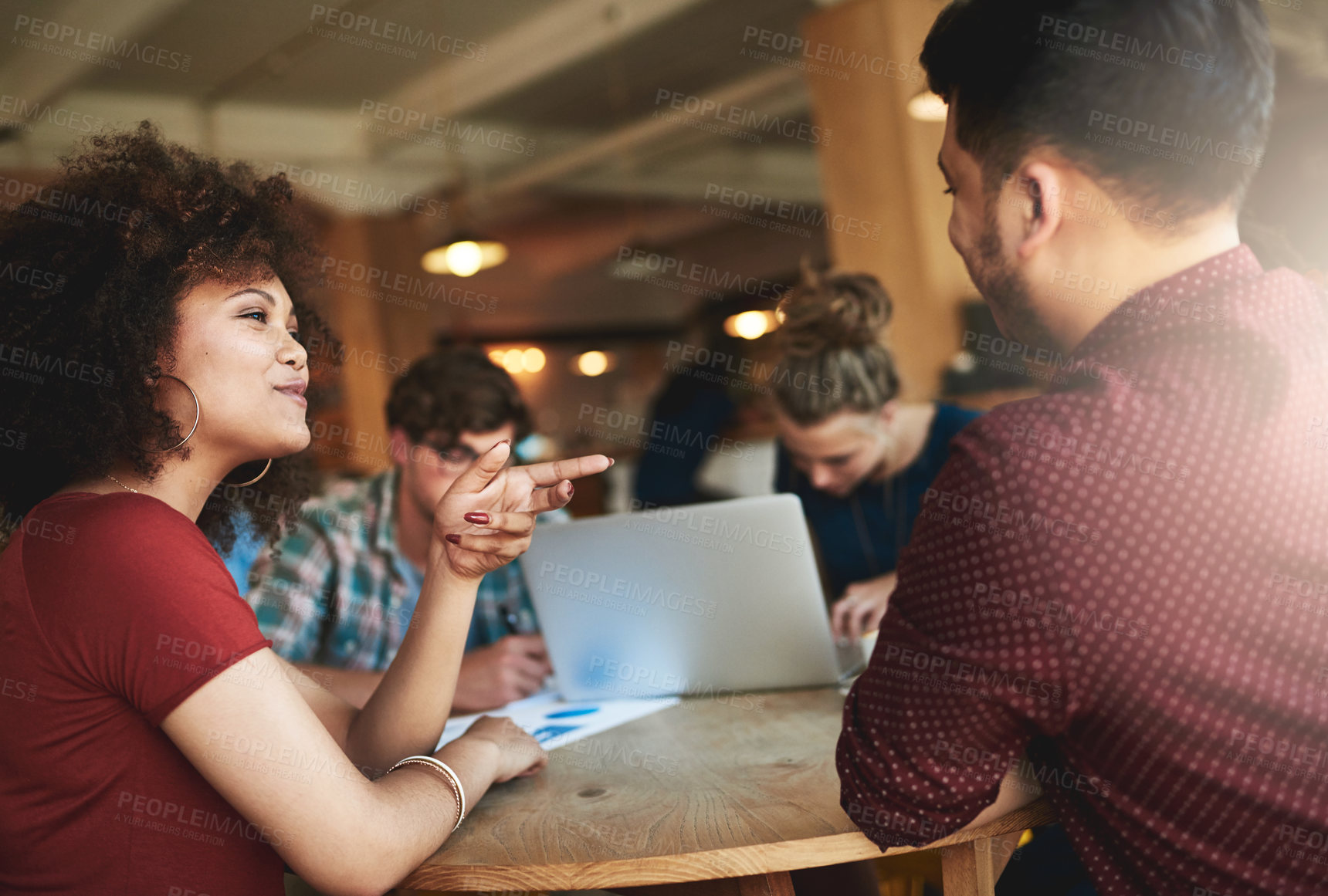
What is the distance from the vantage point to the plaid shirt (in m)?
1.93

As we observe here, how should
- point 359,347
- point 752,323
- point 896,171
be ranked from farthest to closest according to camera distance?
point 752,323
point 359,347
point 896,171

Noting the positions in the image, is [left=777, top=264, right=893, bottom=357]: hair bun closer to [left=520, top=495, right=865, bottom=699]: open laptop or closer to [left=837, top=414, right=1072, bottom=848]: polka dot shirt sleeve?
[left=520, top=495, right=865, bottom=699]: open laptop

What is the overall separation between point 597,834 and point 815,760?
1.04 feet

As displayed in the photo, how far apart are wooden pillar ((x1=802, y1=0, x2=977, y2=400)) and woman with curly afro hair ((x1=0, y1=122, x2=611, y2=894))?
363 cm

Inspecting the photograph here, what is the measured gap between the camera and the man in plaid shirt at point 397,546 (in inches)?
77.4

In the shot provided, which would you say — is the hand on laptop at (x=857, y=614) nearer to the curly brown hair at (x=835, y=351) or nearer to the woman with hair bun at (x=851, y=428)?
the woman with hair bun at (x=851, y=428)

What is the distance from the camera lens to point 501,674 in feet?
5.58

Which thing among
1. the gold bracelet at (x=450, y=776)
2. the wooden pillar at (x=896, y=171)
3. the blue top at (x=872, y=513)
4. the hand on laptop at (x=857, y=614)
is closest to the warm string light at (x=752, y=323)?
the wooden pillar at (x=896, y=171)

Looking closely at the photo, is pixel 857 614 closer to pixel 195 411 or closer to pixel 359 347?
pixel 195 411

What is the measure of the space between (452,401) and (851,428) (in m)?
0.93

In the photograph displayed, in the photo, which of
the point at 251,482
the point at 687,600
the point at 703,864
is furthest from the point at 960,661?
the point at 251,482

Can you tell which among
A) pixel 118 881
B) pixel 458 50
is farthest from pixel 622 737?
pixel 458 50

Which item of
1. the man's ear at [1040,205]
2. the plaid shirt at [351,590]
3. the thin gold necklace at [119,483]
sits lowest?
the plaid shirt at [351,590]

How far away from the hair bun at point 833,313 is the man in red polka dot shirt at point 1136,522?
130 centimetres
